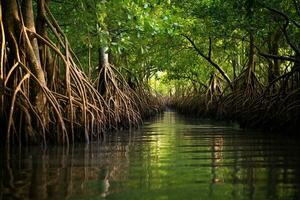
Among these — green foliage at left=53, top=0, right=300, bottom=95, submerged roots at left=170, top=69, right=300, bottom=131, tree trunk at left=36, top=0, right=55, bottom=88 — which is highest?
green foliage at left=53, top=0, right=300, bottom=95

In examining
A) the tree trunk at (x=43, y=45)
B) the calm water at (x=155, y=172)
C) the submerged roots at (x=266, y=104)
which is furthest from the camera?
the submerged roots at (x=266, y=104)

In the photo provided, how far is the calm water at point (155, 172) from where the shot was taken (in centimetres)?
372

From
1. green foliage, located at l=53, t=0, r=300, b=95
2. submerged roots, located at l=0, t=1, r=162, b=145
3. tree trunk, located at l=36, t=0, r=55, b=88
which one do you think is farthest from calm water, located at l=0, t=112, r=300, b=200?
green foliage, located at l=53, t=0, r=300, b=95

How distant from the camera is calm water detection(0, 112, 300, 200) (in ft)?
12.2

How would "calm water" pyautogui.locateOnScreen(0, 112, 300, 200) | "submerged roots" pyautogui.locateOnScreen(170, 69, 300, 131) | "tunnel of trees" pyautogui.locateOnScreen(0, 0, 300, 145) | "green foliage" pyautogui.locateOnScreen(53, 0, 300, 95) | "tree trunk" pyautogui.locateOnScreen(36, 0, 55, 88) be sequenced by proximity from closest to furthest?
"calm water" pyautogui.locateOnScreen(0, 112, 300, 200) < "tunnel of trees" pyautogui.locateOnScreen(0, 0, 300, 145) < "tree trunk" pyautogui.locateOnScreen(36, 0, 55, 88) < "green foliage" pyautogui.locateOnScreen(53, 0, 300, 95) < "submerged roots" pyautogui.locateOnScreen(170, 69, 300, 131)

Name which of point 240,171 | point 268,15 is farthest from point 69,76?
point 268,15

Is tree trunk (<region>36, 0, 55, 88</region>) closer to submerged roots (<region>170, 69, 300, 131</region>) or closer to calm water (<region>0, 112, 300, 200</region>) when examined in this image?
calm water (<region>0, 112, 300, 200</region>)

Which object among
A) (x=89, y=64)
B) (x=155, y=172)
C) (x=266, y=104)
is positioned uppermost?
(x=89, y=64)

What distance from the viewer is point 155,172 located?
4770mm

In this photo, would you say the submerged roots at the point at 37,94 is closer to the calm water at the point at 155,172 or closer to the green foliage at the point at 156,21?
the calm water at the point at 155,172

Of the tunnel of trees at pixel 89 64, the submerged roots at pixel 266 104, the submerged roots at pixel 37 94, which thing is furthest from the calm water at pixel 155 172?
the submerged roots at pixel 266 104

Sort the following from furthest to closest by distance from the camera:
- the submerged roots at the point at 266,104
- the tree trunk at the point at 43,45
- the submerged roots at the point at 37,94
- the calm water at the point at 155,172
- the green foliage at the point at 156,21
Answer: the submerged roots at the point at 266,104, the green foliage at the point at 156,21, the tree trunk at the point at 43,45, the submerged roots at the point at 37,94, the calm water at the point at 155,172

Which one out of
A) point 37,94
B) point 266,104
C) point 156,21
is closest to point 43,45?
point 37,94

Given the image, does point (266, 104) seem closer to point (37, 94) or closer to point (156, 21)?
point (156, 21)
